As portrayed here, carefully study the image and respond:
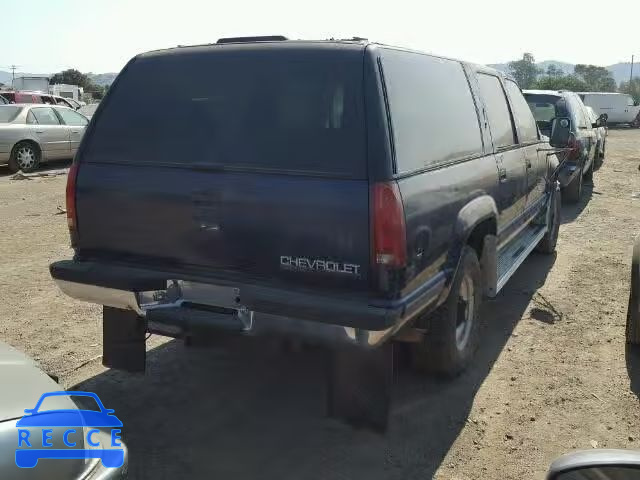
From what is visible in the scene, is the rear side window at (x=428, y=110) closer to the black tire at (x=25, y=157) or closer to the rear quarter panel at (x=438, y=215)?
the rear quarter panel at (x=438, y=215)

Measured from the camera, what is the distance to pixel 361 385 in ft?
10.6

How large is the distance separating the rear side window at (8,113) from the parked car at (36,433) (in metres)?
13.7

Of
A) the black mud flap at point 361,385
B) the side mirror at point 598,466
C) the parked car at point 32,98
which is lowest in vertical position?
the black mud flap at point 361,385

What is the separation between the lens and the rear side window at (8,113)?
47.1 ft

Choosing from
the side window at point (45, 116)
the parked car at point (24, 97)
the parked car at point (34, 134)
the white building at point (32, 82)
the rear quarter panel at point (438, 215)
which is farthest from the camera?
the white building at point (32, 82)

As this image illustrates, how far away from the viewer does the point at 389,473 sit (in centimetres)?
317

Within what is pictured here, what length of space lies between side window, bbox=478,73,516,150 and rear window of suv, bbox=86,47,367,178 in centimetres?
196

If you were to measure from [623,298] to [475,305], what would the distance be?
94.6 inches

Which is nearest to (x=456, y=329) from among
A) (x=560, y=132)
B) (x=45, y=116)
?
(x=560, y=132)

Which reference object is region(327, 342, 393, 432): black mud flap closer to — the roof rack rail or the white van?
the roof rack rail

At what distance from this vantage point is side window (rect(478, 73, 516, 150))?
190 inches

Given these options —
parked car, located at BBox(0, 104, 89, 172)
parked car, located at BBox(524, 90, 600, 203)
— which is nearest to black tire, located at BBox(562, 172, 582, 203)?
parked car, located at BBox(524, 90, 600, 203)

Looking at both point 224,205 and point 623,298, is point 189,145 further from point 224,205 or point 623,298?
point 623,298

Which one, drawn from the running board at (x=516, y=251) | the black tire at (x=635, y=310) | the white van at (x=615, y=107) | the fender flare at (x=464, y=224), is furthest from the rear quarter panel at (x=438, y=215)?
the white van at (x=615, y=107)
